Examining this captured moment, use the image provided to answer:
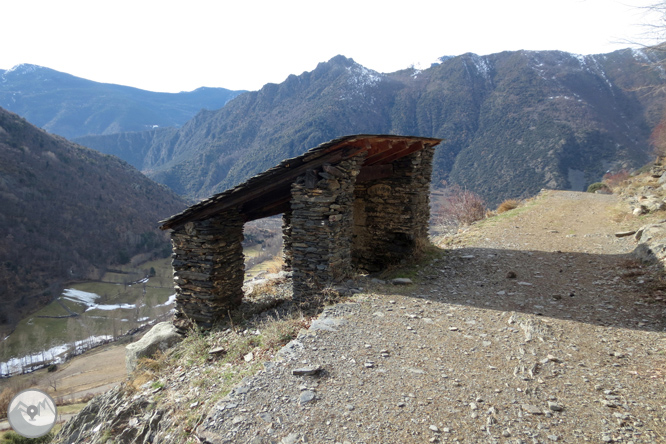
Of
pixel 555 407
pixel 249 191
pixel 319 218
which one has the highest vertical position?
pixel 249 191

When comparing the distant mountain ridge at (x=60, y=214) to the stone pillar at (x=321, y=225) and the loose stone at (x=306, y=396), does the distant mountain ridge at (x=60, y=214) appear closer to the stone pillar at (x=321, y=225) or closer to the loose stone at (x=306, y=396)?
the stone pillar at (x=321, y=225)

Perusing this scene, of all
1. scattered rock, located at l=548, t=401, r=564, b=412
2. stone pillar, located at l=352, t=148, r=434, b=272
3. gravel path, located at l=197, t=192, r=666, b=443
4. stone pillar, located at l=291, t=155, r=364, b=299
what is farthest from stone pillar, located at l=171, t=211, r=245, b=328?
scattered rock, located at l=548, t=401, r=564, b=412

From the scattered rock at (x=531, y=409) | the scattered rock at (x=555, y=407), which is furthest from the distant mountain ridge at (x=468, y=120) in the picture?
the scattered rock at (x=531, y=409)

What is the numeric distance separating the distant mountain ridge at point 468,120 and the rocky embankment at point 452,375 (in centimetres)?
2492

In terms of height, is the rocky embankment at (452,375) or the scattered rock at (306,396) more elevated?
the scattered rock at (306,396)

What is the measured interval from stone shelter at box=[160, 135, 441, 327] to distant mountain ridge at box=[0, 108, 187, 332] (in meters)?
45.9

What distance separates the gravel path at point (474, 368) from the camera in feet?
10.0

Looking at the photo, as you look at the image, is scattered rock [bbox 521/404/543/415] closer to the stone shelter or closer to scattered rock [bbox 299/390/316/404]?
scattered rock [bbox 299/390/316/404]

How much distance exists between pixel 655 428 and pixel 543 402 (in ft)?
2.65

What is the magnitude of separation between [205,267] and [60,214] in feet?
199

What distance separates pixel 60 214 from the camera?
53.0 m

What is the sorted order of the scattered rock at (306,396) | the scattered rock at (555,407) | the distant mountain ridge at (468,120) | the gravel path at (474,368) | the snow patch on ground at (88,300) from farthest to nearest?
the distant mountain ridge at (468,120) < the snow patch on ground at (88,300) < the scattered rock at (306,396) < the scattered rock at (555,407) < the gravel path at (474,368)

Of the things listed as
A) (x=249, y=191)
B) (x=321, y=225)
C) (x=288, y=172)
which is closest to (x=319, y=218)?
(x=321, y=225)

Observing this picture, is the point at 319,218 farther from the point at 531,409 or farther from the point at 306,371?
the point at 531,409
